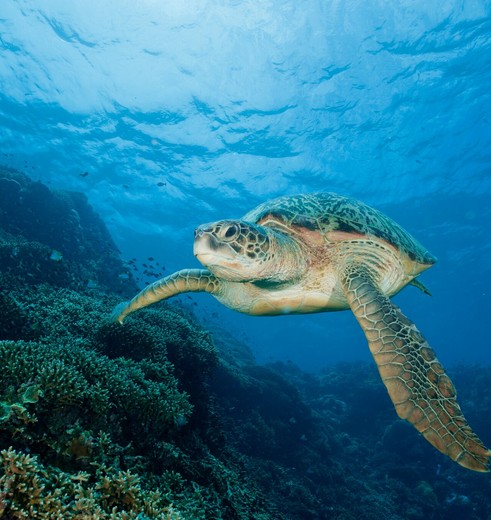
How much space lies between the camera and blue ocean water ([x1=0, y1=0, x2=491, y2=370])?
603 inches

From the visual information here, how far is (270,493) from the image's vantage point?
6195mm

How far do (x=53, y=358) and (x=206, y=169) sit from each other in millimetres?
23507

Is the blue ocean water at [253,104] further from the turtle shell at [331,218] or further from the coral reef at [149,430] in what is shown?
the turtle shell at [331,218]

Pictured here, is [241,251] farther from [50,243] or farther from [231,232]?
[50,243]

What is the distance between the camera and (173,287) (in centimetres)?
462

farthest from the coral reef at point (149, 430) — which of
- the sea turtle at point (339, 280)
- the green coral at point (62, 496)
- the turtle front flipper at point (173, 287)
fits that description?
the sea turtle at point (339, 280)

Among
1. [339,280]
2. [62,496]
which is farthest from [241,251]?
[62,496]

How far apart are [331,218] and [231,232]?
2.03 metres

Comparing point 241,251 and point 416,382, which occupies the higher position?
point 241,251

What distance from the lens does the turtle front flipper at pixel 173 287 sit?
4516 millimetres

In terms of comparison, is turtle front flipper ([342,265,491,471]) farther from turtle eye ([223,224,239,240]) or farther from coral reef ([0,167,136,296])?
coral reef ([0,167,136,296])

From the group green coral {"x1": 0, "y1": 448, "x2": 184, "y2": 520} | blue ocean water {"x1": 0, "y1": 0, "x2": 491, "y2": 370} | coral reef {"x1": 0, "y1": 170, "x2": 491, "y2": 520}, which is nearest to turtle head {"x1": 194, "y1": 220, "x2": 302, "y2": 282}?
coral reef {"x1": 0, "y1": 170, "x2": 491, "y2": 520}

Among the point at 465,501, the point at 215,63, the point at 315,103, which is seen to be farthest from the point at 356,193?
the point at 465,501

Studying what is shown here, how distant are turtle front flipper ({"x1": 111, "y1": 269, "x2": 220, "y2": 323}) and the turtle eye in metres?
1.68
